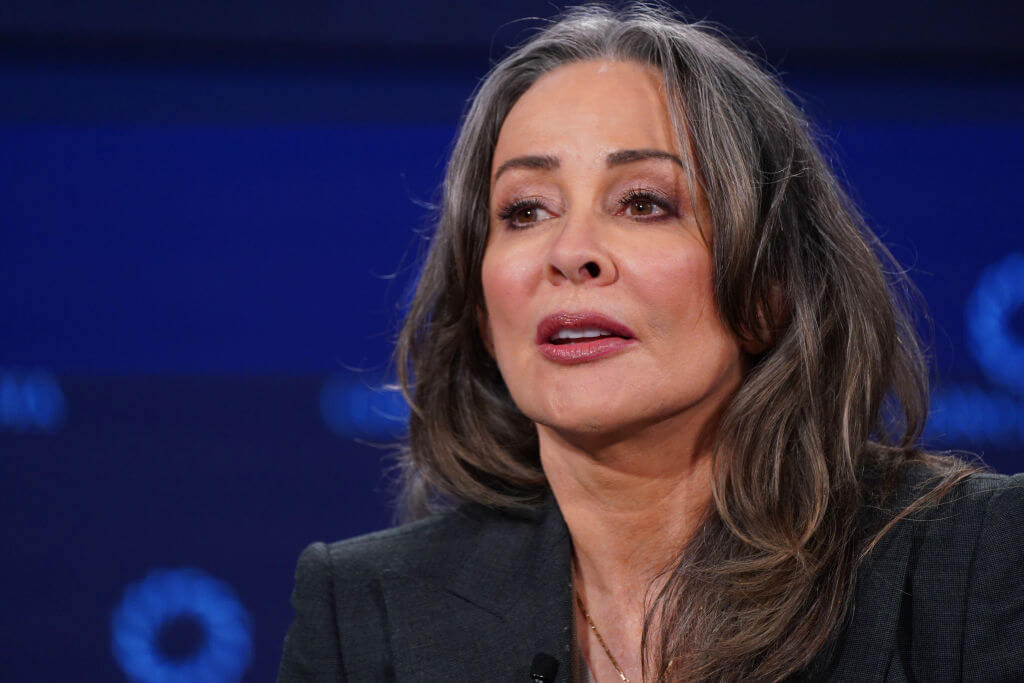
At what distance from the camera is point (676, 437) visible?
5.79 ft

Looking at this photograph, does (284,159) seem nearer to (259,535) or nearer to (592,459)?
(259,535)

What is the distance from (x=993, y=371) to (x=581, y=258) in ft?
5.48

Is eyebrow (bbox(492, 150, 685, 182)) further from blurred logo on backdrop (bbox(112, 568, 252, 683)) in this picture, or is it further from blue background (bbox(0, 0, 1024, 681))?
blurred logo on backdrop (bbox(112, 568, 252, 683))

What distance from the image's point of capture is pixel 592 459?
1.78 metres

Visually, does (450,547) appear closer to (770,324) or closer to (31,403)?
(770,324)

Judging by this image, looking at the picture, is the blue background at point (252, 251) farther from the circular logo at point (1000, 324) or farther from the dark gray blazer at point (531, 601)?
the dark gray blazer at point (531, 601)

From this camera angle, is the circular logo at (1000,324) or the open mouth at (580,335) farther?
the circular logo at (1000,324)

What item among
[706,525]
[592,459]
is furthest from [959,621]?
[592,459]

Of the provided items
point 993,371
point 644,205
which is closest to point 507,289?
point 644,205

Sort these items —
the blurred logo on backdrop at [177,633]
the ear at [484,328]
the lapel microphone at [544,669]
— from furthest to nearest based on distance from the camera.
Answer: the blurred logo on backdrop at [177,633]
the ear at [484,328]
the lapel microphone at [544,669]

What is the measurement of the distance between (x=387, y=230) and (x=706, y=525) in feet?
4.83

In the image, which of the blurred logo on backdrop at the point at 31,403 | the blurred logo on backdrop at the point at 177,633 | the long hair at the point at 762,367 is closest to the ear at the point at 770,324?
the long hair at the point at 762,367

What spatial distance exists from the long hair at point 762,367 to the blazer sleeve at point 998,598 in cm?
11

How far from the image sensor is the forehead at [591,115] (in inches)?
69.1
